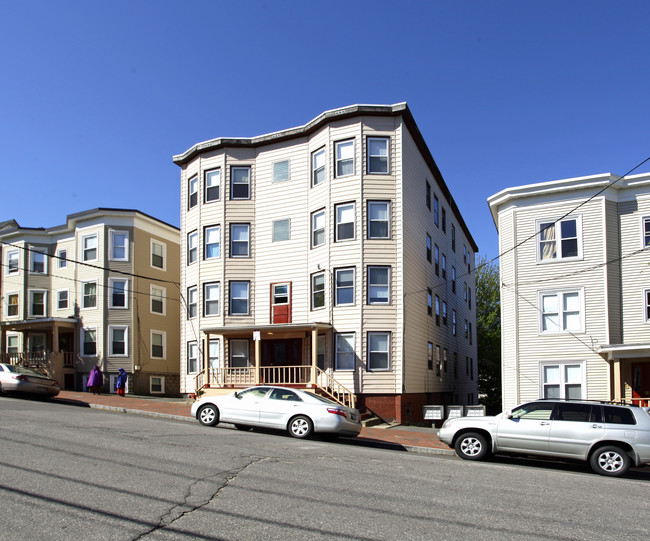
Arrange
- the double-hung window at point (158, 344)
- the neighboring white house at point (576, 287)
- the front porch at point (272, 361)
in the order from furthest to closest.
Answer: the double-hung window at point (158, 344) < the front porch at point (272, 361) < the neighboring white house at point (576, 287)

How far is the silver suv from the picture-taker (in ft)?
43.6

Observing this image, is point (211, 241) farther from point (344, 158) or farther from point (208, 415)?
point (208, 415)

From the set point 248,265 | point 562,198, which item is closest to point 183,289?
point 248,265

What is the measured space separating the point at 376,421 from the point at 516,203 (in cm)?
978

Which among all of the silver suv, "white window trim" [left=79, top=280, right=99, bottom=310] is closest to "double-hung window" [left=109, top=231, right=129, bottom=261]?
"white window trim" [left=79, top=280, right=99, bottom=310]

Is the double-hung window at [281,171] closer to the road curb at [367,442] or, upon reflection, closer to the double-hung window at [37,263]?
the road curb at [367,442]

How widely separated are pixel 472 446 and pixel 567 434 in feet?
6.84

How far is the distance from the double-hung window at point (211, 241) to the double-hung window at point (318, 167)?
494 centimetres

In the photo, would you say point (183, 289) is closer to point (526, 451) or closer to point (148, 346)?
point (148, 346)

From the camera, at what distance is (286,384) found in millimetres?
23703

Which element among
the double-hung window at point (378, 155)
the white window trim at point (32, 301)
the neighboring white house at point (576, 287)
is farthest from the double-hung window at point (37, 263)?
the neighboring white house at point (576, 287)

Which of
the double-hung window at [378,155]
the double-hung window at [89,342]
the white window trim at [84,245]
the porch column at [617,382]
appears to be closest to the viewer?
the porch column at [617,382]

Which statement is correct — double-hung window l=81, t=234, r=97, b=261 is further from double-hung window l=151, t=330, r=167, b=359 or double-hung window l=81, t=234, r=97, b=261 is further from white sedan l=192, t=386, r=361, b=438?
white sedan l=192, t=386, r=361, b=438

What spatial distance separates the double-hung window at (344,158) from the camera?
2545cm
